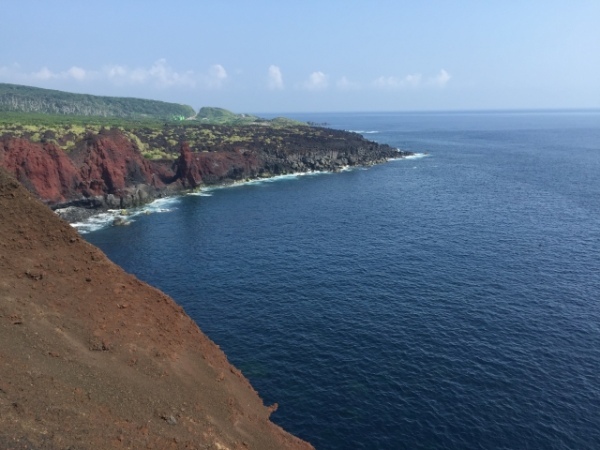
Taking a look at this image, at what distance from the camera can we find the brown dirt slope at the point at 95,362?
23781 mm

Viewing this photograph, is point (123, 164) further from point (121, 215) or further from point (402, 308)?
point (402, 308)

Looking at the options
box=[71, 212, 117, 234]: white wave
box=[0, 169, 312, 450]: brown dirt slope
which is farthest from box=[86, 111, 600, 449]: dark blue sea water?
box=[0, 169, 312, 450]: brown dirt slope

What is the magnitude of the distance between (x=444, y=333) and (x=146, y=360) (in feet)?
127

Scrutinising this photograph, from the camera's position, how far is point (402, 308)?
62.5 metres

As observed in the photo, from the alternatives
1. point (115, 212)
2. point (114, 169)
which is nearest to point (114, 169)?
point (114, 169)

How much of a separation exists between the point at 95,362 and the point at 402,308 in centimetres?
4390

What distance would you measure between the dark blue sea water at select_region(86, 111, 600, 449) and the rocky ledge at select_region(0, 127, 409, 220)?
68.1 ft

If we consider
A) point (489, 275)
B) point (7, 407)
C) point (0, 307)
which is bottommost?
point (489, 275)

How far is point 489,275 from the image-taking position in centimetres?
7300

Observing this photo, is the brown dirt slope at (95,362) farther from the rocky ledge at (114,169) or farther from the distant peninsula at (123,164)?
the distant peninsula at (123,164)

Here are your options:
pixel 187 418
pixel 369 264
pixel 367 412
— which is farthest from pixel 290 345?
pixel 369 264

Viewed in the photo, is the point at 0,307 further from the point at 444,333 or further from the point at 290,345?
the point at 444,333

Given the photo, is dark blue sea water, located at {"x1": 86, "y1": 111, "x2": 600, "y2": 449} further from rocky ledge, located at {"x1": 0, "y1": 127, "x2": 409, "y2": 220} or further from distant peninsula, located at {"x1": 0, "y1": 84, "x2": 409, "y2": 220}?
distant peninsula, located at {"x1": 0, "y1": 84, "x2": 409, "y2": 220}

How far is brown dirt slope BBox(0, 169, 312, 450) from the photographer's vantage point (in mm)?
23781
